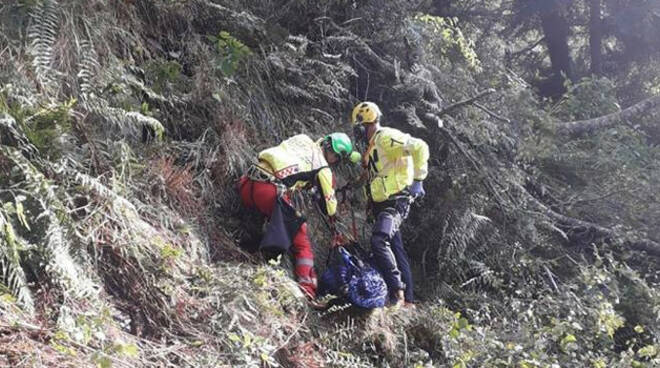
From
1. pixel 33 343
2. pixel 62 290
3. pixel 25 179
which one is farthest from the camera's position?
pixel 25 179

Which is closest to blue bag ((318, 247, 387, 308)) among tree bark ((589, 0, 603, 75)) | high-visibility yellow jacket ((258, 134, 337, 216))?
high-visibility yellow jacket ((258, 134, 337, 216))

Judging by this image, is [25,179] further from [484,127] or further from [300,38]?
[484,127]

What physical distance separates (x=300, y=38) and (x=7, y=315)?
4.63 m

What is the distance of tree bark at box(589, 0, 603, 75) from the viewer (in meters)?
11.5

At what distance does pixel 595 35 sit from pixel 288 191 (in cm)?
875

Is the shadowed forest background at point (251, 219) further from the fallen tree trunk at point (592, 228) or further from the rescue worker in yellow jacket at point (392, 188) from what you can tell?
the rescue worker in yellow jacket at point (392, 188)

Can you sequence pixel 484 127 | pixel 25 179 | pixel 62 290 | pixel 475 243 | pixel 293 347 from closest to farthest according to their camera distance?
pixel 62 290, pixel 25 179, pixel 293 347, pixel 475 243, pixel 484 127

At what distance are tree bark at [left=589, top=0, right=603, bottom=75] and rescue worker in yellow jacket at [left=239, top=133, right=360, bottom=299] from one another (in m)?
8.28

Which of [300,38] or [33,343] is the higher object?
[300,38]

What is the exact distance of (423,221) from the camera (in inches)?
280

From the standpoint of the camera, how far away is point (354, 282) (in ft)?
17.3

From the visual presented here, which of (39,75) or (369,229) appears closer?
(39,75)

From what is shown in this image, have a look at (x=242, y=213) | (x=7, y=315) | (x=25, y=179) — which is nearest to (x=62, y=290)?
(x=7, y=315)

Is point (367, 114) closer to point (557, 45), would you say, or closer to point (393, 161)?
point (393, 161)
